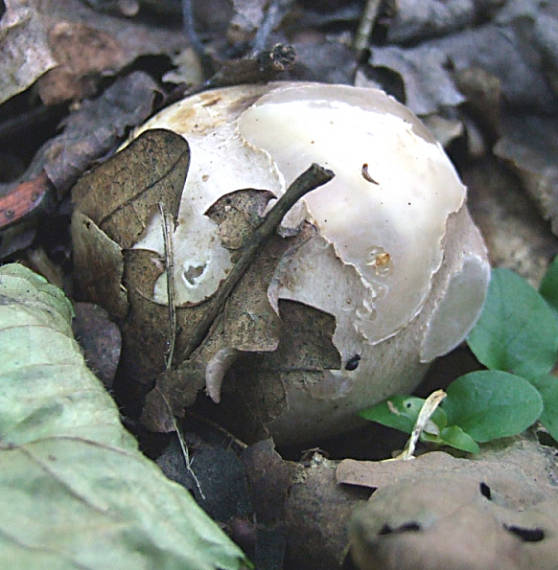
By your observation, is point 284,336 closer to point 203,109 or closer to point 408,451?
point 408,451

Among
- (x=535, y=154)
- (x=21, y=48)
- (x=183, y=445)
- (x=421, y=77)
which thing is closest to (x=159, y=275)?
(x=183, y=445)

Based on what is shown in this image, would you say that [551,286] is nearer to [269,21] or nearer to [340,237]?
[340,237]

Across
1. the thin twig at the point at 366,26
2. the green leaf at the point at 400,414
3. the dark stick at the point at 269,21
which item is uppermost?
the dark stick at the point at 269,21

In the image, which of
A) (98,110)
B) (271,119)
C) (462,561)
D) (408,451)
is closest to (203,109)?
(271,119)

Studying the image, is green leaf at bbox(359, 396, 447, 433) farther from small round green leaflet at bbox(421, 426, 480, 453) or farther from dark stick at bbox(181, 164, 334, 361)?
dark stick at bbox(181, 164, 334, 361)

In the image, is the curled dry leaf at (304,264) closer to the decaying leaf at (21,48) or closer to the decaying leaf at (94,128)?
the decaying leaf at (94,128)

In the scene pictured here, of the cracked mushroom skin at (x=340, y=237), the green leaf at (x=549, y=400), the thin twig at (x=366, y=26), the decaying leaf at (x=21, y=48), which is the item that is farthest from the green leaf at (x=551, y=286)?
the decaying leaf at (x=21, y=48)
